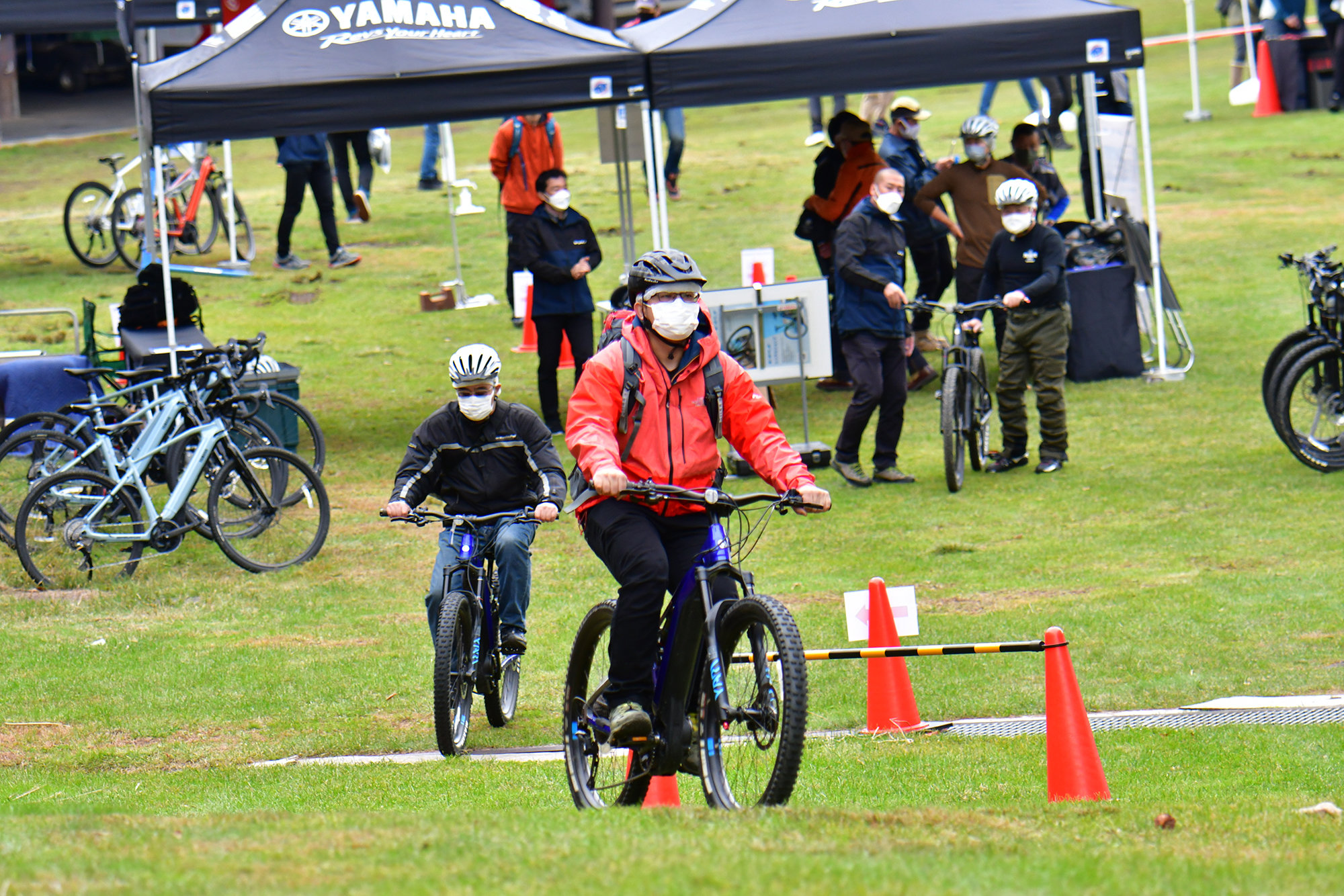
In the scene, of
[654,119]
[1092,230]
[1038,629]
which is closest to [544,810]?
[1038,629]

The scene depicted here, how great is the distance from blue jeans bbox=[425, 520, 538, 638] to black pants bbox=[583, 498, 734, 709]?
6.88ft

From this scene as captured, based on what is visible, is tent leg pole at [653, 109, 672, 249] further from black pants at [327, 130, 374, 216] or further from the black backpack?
black pants at [327, 130, 374, 216]

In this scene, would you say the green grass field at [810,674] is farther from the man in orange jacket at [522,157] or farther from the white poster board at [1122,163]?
the white poster board at [1122,163]

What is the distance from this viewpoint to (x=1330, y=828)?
5.50m

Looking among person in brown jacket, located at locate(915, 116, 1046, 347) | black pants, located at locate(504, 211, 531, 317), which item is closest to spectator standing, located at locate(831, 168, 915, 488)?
person in brown jacket, located at locate(915, 116, 1046, 347)

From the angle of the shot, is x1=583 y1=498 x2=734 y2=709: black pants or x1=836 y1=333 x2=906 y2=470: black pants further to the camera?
x1=836 y1=333 x2=906 y2=470: black pants

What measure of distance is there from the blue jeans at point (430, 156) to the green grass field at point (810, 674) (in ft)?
19.0

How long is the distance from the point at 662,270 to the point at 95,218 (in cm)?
1598

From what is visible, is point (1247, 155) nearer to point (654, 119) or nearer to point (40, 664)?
point (654, 119)

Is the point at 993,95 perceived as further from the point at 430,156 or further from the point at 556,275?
the point at 556,275

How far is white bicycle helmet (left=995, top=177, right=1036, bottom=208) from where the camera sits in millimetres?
12430

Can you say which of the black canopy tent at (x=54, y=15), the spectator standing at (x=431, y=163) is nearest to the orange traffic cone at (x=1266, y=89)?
the spectator standing at (x=431, y=163)

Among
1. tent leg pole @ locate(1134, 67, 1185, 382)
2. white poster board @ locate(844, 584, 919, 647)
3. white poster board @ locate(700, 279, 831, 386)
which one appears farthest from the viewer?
tent leg pole @ locate(1134, 67, 1185, 382)

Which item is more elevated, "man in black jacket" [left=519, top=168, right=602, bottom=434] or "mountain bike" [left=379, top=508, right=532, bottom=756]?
"man in black jacket" [left=519, top=168, right=602, bottom=434]
